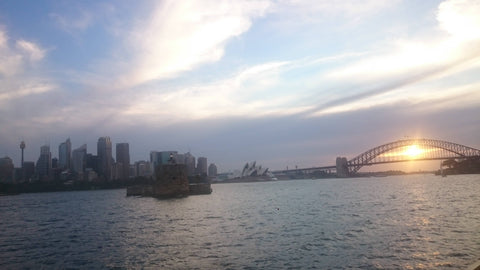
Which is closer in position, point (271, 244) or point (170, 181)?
point (271, 244)

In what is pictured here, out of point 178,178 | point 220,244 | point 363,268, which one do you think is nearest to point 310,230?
point 220,244

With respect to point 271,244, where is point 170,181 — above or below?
above

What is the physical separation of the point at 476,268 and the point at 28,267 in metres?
24.1

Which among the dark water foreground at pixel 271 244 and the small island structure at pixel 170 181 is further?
the small island structure at pixel 170 181

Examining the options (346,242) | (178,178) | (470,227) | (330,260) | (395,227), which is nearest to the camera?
(330,260)

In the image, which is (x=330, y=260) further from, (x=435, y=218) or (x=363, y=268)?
(x=435, y=218)

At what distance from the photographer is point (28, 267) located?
2362 centimetres

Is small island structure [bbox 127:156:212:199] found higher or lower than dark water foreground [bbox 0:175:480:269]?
higher

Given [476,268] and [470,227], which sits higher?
[476,268]

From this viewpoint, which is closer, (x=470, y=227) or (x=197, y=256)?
(x=197, y=256)

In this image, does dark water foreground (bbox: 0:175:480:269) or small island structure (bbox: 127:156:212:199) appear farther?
small island structure (bbox: 127:156:212:199)

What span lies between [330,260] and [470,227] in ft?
52.3

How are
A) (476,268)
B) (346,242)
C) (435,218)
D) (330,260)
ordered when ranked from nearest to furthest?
Result: (476,268), (330,260), (346,242), (435,218)

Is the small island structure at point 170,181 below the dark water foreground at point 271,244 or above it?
above
